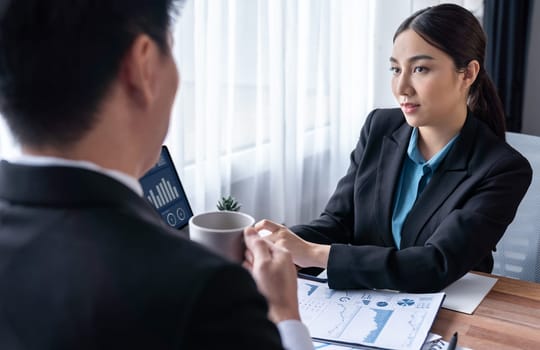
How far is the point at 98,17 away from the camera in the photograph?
1.79 feet

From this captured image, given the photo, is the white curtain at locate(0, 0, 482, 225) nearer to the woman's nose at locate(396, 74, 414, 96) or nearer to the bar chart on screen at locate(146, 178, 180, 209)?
the bar chart on screen at locate(146, 178, 180, 209)

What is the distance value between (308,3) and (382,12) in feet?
2.80

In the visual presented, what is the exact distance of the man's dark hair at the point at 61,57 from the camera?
54 centimetres

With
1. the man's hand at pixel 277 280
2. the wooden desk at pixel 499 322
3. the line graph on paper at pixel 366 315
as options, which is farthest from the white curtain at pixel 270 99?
the man's hand at pixel 277 280

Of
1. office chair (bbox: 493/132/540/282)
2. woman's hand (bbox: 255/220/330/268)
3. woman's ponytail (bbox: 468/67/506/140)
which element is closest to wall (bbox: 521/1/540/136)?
office chair (bbox: 493/132/540/282)

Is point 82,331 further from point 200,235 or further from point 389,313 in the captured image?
point 389,313

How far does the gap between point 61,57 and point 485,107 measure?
148 cm

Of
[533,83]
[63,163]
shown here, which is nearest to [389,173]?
[63,163]

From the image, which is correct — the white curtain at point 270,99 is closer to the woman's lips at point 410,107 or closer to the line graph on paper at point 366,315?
the woman's lips at point 410,107

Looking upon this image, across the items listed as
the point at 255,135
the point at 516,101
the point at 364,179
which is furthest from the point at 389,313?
the point at 516,101

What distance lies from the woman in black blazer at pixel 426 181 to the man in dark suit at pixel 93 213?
2.80 ft

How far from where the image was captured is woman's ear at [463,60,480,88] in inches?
67.2

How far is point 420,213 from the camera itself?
5.49 feet

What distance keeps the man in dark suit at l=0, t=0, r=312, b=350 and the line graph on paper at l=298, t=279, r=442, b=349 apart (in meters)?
0.62
